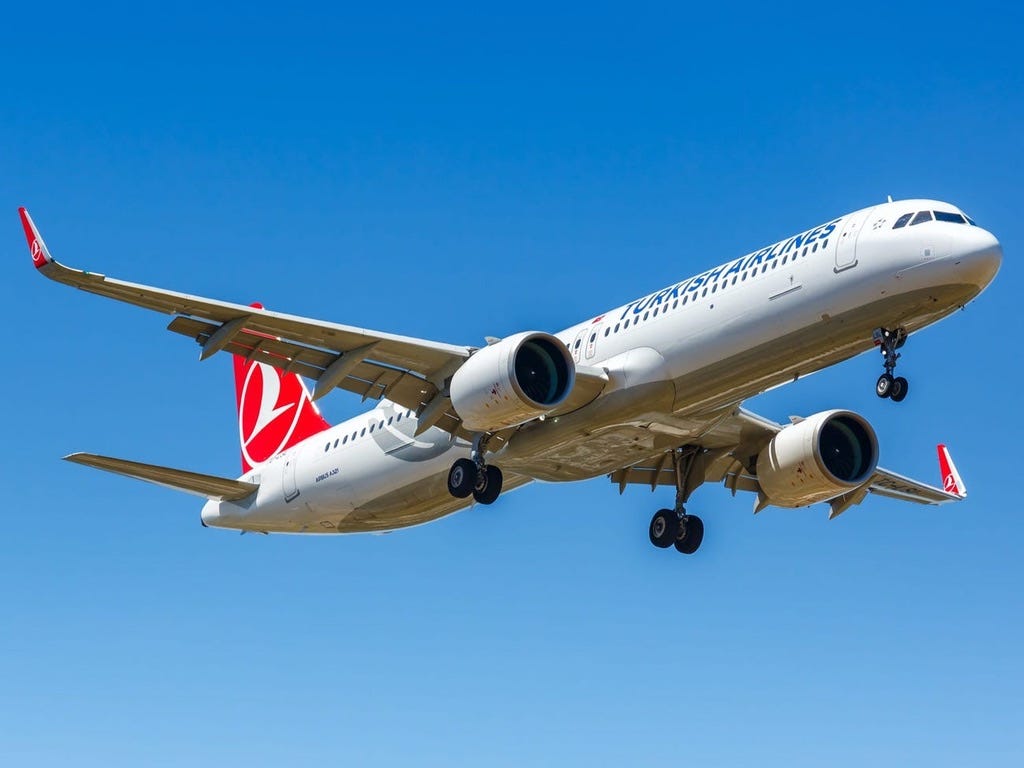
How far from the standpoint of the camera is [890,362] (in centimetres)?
3038

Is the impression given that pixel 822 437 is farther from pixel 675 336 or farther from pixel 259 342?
pixel 259 342

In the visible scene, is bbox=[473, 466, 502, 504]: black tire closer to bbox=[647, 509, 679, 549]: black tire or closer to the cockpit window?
bbox=[647, 509, 679, 549]: black tire

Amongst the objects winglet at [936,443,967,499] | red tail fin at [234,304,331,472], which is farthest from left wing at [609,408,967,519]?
red tail fin at [234,304,331,472]

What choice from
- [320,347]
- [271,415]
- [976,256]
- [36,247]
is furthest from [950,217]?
[271,415]

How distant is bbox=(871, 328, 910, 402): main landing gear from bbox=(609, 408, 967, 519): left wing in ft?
14.8

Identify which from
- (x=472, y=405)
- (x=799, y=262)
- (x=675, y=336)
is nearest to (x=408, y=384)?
(x=472, y=405)

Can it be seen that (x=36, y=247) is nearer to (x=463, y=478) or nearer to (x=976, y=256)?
(x=463, y=478)

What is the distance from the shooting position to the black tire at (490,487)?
34406 mm

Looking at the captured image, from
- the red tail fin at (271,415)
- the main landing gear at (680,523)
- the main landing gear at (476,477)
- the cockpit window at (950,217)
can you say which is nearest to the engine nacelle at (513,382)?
the main landing gear at (476,477)

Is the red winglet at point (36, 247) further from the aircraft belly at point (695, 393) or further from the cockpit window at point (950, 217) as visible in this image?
the cockpit window at point (950, 217)

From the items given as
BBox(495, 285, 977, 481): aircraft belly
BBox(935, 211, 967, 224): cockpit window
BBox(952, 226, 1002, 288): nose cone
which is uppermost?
BBox(935, 211, 967, 224): cockpit window

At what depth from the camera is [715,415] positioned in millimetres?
33438

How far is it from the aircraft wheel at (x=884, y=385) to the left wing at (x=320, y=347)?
5739mm

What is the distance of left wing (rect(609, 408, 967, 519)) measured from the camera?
3716cm
